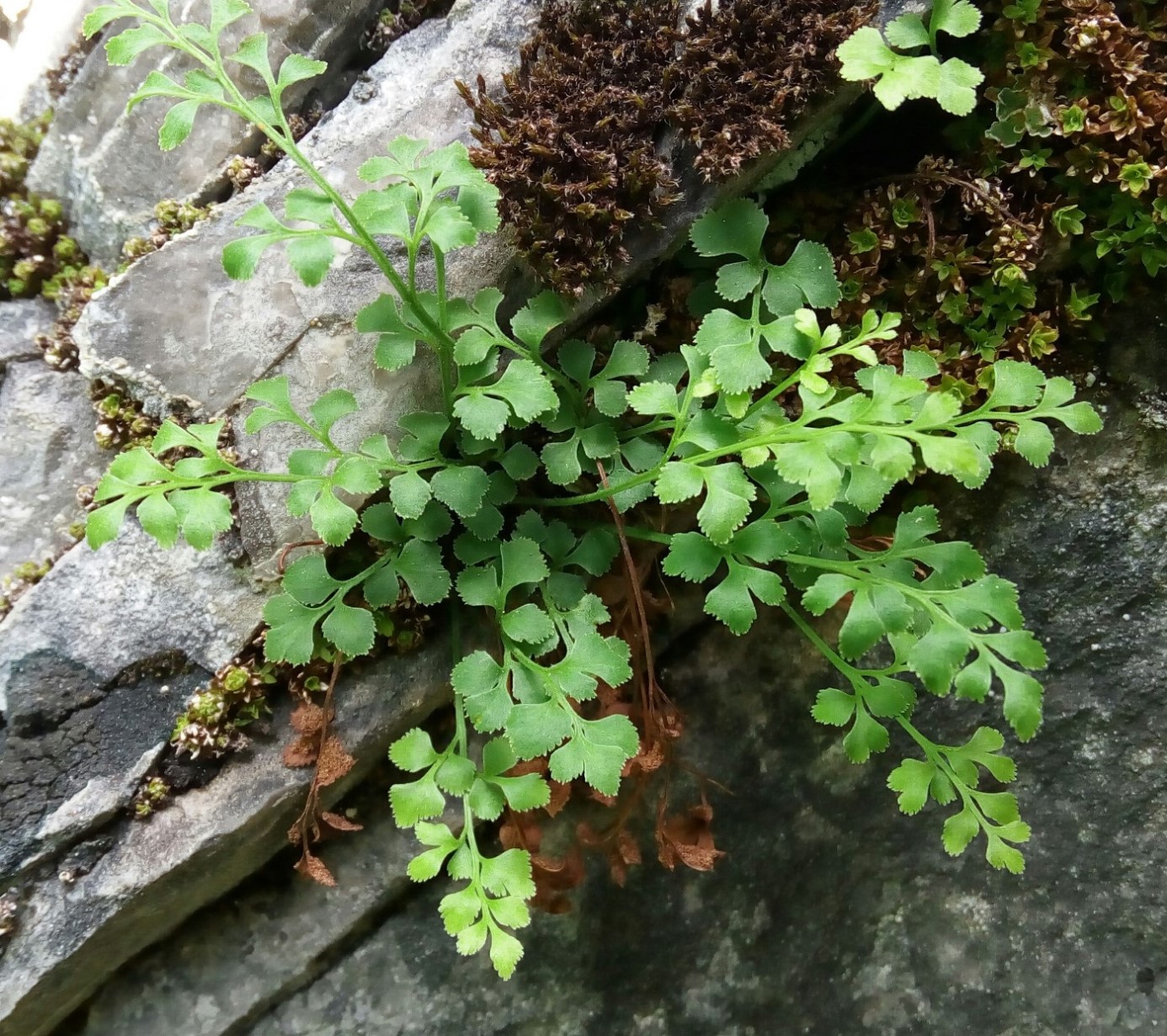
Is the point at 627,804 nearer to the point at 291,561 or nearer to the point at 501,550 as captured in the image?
the point at 501,550

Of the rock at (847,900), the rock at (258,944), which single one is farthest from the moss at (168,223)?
the rock at (847,900)

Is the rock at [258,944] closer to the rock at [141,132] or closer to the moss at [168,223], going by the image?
the moss at [168,223]

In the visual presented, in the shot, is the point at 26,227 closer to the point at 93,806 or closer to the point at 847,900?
the point at 93,806

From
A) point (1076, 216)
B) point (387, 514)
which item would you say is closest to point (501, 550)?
point (387, 514)

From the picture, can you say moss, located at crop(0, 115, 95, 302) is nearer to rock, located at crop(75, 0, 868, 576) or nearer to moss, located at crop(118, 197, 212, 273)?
moss, located at crop(118, 197, 212, 273)

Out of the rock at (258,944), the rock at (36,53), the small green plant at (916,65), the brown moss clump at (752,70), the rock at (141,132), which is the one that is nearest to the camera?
the small green plant at (916,65)

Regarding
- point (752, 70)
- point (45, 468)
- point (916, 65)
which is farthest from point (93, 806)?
point (916, 65)
